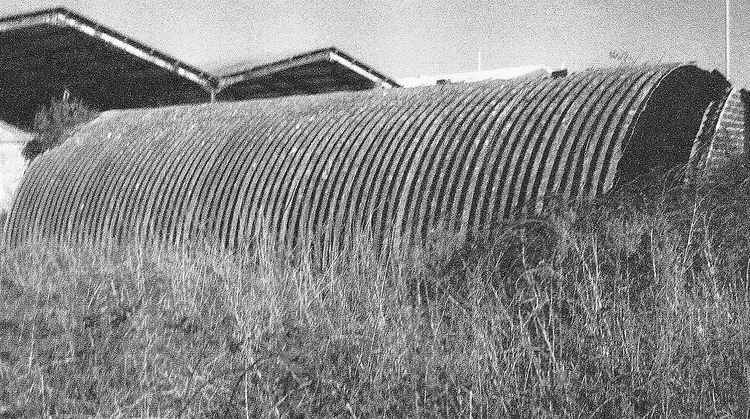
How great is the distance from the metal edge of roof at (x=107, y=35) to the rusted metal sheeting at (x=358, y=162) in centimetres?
604

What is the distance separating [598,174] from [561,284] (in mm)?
1947

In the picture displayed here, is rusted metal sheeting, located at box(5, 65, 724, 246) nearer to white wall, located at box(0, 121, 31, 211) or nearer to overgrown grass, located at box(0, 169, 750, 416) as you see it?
overgrown grass, located at box(0, 169, 750, 416)

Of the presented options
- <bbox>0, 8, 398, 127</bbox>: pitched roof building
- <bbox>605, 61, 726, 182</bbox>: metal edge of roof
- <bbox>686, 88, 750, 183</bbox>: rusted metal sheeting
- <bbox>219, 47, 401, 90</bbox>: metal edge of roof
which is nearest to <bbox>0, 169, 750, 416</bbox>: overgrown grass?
<bbox>686, 88, 750, 183</bbox>: rusted metal sheeting

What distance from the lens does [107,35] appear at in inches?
725

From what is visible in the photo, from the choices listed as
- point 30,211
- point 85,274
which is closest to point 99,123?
point 30,211

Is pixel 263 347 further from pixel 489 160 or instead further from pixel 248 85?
pixel 248 85

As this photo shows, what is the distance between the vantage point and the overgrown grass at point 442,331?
4.10 m

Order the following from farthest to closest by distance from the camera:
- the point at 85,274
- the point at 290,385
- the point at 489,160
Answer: the point at 489,160
the point at 85,274
the point at 290,385

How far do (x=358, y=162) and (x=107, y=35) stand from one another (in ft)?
37.2

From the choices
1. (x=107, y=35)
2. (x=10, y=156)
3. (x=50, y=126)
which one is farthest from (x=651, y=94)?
(x=10, y=156)

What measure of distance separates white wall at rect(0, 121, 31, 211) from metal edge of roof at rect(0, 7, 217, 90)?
6.73 feet

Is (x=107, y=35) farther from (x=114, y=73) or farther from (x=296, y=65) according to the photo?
(x=296, y=65)

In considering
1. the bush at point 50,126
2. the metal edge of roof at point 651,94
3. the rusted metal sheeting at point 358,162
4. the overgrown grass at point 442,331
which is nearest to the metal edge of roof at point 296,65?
the bush at point 50,126

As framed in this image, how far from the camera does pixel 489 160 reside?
7.90m
